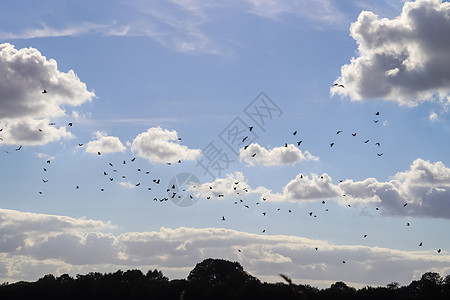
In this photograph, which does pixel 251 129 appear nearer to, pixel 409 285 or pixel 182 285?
pixel 182 285

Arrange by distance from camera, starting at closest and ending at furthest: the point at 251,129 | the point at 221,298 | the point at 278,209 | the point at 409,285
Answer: the point at 251,129
the point at 278,209
the point at 221,298
the point at 409,285

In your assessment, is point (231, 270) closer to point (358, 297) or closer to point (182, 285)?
point (182, 285)

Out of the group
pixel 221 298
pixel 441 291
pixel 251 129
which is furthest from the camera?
pixel 221 298

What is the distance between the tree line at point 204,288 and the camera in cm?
12744

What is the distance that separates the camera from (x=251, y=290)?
128 metres

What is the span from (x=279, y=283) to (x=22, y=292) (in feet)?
258

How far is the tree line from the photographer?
127438 millimetres

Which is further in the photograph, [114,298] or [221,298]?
[114,298]

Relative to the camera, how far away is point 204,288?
133 m

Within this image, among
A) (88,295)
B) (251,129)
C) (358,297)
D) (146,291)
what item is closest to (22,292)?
(88,295)

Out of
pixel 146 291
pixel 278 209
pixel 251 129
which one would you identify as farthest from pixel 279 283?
pixel 251 129

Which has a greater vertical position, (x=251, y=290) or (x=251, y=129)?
(x=251, y=129)

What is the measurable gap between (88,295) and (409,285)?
3737 inches

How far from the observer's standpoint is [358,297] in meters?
127
